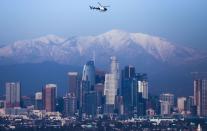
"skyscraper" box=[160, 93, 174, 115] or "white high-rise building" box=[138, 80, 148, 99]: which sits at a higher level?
"white high-rise building" box=[138, 80, 148, 99]

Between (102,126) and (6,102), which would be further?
(6,102)

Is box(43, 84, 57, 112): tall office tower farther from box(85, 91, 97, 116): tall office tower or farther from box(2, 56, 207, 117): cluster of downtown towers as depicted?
box(85, 91, 97, 116): tall office tower

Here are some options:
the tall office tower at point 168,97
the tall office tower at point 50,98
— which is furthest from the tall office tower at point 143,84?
the tall office tower at point 50,98

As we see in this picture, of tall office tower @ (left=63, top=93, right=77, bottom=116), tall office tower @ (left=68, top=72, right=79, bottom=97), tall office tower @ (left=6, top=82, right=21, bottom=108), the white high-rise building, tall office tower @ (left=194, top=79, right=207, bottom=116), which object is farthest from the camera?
tall office tower @ (left=68, top=72, right=79, bottom=97)

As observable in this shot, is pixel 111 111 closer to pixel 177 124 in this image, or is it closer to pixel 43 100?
pixel 43 100

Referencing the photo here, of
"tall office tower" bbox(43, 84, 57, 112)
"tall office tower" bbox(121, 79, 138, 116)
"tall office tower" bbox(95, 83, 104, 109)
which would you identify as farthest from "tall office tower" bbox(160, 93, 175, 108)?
"tall office tower" bbox(43, 84, 57, 112)

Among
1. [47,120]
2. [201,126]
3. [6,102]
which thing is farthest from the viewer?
[6,102]

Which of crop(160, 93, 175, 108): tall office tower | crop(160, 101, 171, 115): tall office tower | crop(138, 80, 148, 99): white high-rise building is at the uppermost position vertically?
crop(138, 80, 148, 99): white high-rise building

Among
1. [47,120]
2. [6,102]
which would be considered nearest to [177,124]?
[47,120]
